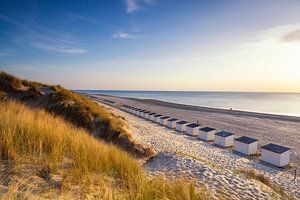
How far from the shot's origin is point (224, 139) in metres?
18.8

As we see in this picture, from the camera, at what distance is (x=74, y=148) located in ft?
13.7

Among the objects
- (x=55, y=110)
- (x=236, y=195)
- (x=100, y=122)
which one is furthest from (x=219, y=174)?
(x=55, y=110)

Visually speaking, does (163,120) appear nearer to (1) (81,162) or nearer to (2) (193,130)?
(2) (193,130)

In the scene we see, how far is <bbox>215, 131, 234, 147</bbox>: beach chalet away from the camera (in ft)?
61.5

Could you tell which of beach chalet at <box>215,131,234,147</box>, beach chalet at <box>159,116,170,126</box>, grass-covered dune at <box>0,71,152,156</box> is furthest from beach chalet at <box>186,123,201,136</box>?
grass-covered dune at <box>0,71,152,156</box>

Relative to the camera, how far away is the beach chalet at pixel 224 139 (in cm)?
1875

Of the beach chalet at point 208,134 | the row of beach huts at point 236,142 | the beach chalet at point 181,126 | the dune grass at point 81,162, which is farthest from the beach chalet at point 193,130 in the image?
the dune grass at point 81,162

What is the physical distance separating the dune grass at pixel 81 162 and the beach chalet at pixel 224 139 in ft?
52.1

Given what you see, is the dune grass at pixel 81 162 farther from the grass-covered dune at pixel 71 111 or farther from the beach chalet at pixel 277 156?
the beach chalet at pixel 277 156

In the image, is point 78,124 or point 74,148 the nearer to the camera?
point 74,148

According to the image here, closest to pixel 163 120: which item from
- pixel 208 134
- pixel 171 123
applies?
pixel 171 123

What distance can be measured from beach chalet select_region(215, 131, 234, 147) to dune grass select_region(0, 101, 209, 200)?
15.9 m

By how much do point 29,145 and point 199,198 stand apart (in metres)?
2.62

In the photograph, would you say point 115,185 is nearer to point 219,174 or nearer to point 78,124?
point 219,174
